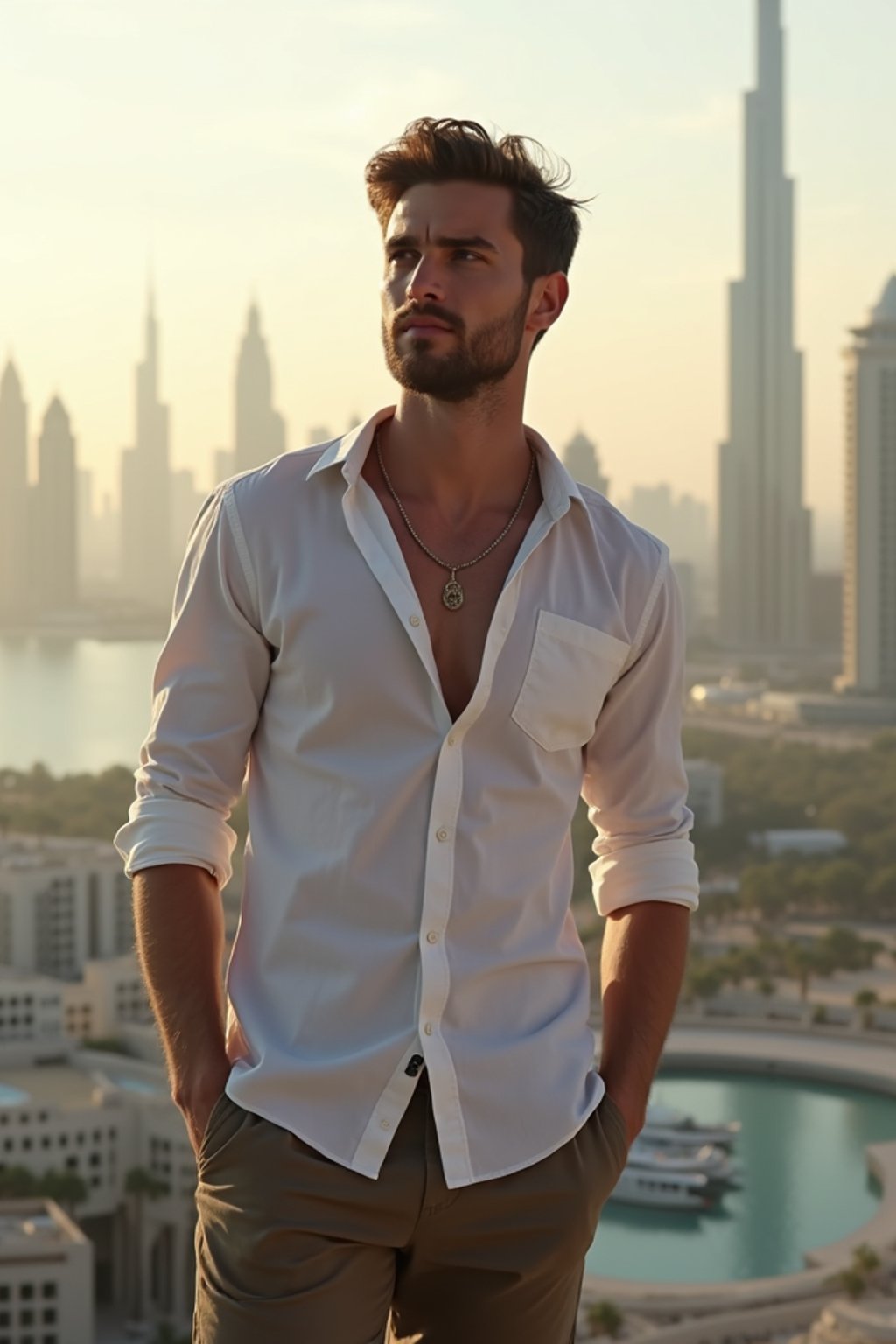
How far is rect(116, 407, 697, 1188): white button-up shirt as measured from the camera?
766 millimetres

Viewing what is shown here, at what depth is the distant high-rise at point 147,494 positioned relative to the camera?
34.5 metres

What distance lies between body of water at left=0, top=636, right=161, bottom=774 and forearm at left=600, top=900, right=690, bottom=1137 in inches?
687

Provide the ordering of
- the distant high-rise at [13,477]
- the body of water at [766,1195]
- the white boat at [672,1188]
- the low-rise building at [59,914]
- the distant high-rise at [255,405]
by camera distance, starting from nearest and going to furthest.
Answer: the body of water at [766,1195], the white boat at [672,1188], the low-rise building at [59,914], the distant high-rise at [13,477], the distant high-rise at [255,405]

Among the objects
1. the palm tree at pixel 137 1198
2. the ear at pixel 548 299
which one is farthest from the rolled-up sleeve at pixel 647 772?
the palm tree at pixel 137 1198

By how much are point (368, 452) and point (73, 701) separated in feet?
82.8

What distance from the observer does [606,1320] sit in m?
5.16

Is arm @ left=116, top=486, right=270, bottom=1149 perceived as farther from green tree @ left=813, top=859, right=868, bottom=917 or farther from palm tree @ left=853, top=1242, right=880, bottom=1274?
green tree @ left=813, top=859, right=868, bottom=917

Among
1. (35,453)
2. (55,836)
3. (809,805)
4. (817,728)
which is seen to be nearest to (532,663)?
(55,836)

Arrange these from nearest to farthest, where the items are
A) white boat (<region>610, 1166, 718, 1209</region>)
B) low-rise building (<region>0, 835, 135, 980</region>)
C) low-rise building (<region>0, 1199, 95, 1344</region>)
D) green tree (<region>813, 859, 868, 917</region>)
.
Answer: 1. low-rise building (<region>0, 1199, 95, 1344</region>)
2. white boat (<region>610, 1166, 718, 1209</region>)
3. low-rise building (<region>0, 835, 135, 980</region>)
4. green tree (<region>813, 859, 868, 917</region>)

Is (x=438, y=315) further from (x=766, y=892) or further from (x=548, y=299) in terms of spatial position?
(x=766, y=892)

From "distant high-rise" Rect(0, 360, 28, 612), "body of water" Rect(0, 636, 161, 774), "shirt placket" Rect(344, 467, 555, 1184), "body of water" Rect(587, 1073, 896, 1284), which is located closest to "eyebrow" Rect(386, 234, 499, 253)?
"shirt placket" Rect(344, 467, 555, 1184)

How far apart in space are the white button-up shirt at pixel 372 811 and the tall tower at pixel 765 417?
2716 cm

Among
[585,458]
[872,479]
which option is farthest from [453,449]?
[585,458]

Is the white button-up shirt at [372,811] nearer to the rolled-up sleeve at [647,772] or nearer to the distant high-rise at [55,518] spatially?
the rolled-up sleeve at [647,772]
